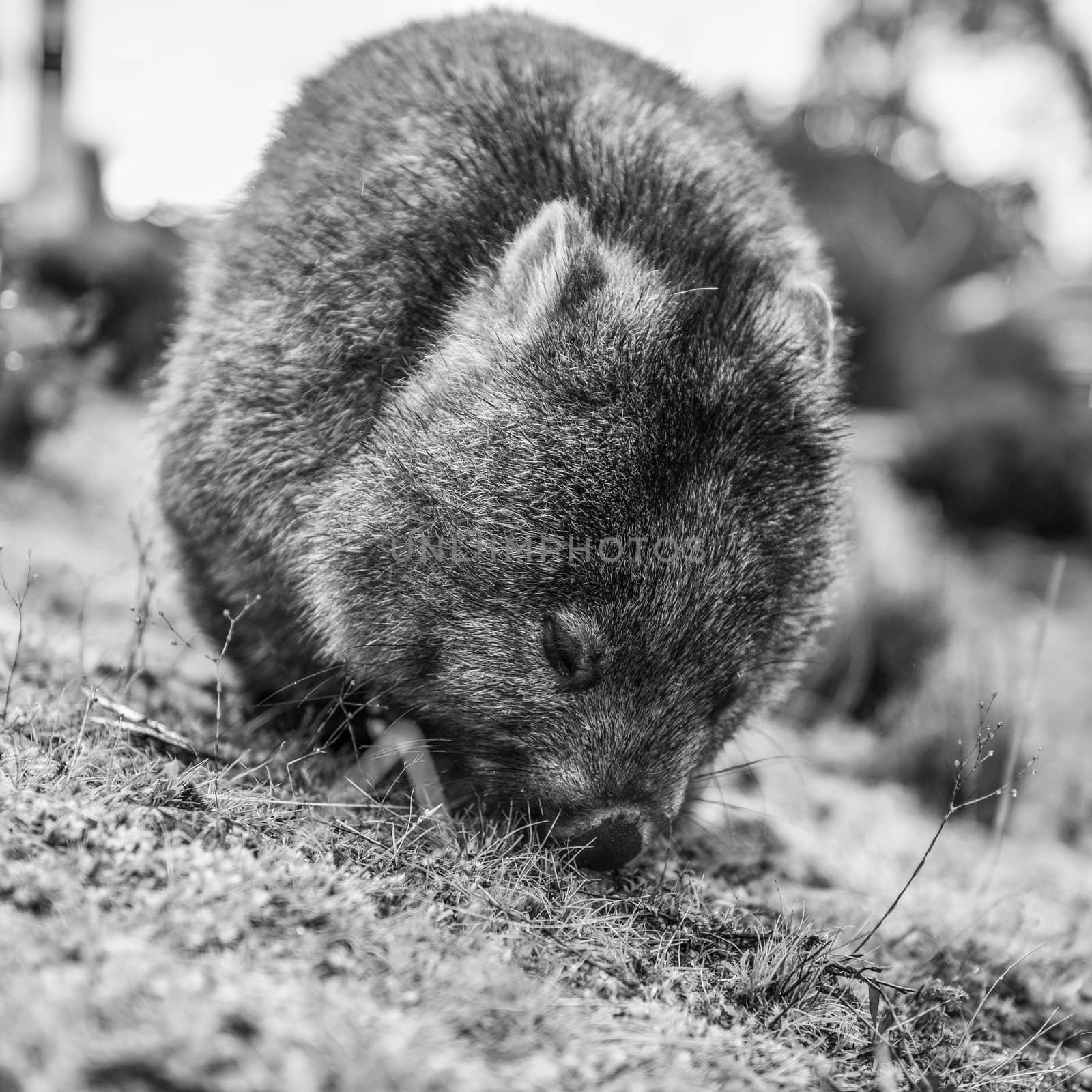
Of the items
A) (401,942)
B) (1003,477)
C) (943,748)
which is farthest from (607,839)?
(1003,477)

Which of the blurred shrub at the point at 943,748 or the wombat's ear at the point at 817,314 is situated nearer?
the wombat's ear at the point at 817,314

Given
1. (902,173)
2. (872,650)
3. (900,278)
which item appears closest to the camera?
(872,650)

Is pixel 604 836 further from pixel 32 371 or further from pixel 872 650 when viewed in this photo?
pixel 32 371

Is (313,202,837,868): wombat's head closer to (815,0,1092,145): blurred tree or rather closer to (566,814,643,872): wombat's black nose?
(566,814,643,872): wombat's black nose

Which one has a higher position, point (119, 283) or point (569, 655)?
point (569, 655)

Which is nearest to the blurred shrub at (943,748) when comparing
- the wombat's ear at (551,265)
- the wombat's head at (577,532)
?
the wombat's head at (577,532)

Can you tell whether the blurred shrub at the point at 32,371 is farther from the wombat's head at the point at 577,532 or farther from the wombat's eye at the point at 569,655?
the wombat's eye at the point at 569,655

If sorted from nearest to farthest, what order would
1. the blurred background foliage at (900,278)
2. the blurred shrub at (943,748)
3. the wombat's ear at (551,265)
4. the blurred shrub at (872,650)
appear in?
the wombat's ear at (551,265) → the blurred shrub at (943,748) → the blurred shrub at (872,650) → the blurred background foliage at (900,278)

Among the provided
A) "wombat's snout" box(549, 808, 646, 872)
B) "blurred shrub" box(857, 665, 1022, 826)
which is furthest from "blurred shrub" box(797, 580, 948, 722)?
"wombat's snout" box(549, 808, 646, 872)
